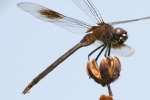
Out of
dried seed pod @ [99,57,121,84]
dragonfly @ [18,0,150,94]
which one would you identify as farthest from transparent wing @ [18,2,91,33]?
dried seed pod @ [99,57,121,84]

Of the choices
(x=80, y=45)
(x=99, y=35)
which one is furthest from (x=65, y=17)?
(x=99, y=35)

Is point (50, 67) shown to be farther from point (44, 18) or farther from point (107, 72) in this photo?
point (107, 72)

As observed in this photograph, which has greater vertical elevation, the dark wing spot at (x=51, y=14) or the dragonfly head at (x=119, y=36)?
the dragonfly head at (x=119, y=36)

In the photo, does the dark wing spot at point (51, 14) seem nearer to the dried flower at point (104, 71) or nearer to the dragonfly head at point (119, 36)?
the dragonfly head at point (119, 36)

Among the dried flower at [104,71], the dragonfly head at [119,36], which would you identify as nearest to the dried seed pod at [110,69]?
the dried flower at [104,71]

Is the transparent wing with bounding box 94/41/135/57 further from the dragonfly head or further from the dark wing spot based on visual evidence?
the dark wing spot

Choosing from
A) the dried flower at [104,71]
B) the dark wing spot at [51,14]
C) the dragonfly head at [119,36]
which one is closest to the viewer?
the dried flower at [104,71]

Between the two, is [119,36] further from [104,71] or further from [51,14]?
[51,14]
